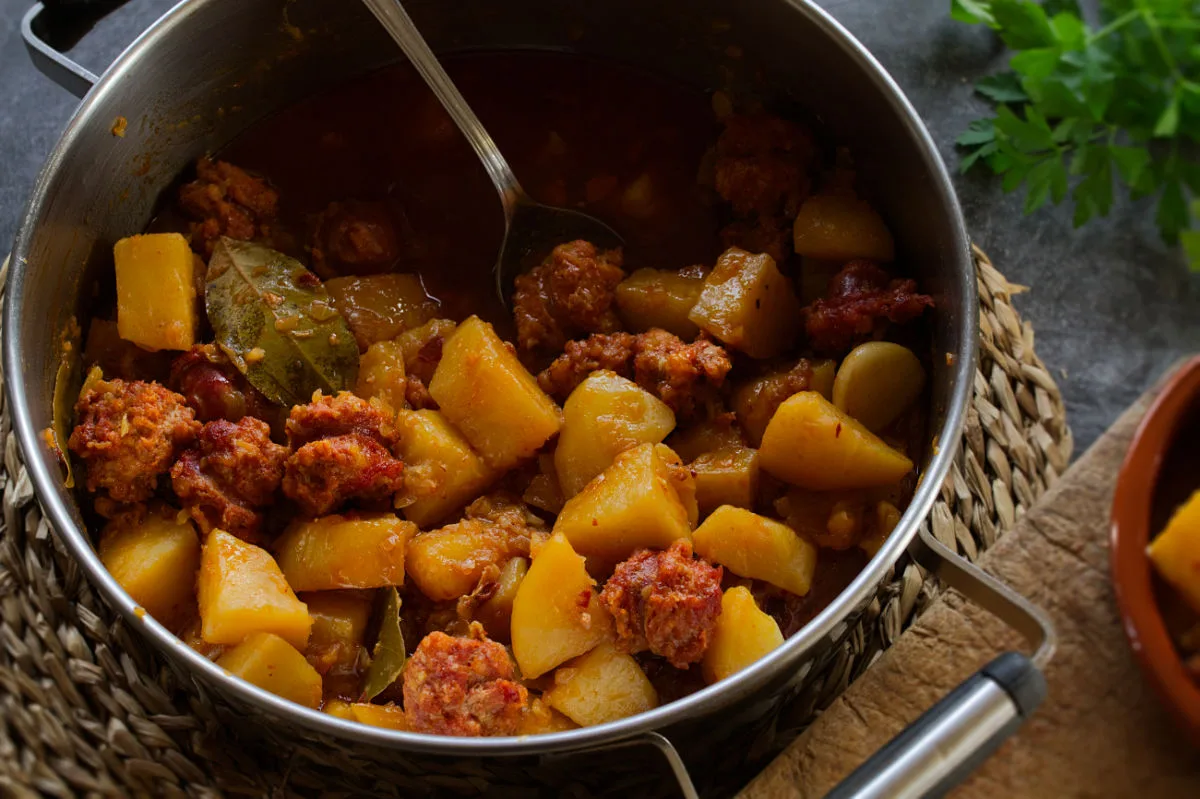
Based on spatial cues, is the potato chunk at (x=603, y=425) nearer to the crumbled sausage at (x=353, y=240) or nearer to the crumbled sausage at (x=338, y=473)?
the crumbled sausage at (x=338, y=473)

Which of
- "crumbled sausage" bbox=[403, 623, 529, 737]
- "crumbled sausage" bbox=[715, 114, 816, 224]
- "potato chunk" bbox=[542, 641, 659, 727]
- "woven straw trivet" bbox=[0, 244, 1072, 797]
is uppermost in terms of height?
"crumbled sausage" bbox=[715, 114, 816, 224]

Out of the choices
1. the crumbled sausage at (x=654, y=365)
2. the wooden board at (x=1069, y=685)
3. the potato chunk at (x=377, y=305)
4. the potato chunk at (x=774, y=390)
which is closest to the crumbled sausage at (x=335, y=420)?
the potato chunk at (x=377, y=305)

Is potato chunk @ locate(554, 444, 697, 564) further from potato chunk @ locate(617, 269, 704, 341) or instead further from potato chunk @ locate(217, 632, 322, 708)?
potato chunk @ locate(217, 632, 322, 708)

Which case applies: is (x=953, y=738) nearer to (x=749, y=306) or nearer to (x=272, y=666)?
(x=749, y=306)

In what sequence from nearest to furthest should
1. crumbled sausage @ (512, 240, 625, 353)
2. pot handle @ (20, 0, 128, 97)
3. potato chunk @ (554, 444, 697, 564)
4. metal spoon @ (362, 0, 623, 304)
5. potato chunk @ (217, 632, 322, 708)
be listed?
potato chunk @ (217, 632, 322, 708), potato chunk @ (554, 444, 697, 564), crumbled sausage @ (512, 240, 625, 353), metal spoon @ (362, 0, 623, 304), pot handle @ (20, 0, 128, 97)

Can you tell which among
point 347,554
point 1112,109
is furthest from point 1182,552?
point 347,554

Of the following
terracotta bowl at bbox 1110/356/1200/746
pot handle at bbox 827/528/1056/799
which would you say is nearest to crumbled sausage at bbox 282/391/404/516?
pot handle at bbox 827/528/1056/799

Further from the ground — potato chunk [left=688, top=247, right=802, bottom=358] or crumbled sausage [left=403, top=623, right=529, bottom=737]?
potato chunk [left=688, top=247, right=802, bottom=358]
